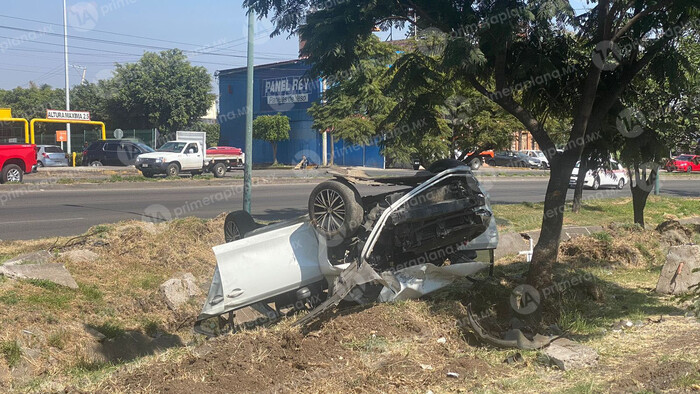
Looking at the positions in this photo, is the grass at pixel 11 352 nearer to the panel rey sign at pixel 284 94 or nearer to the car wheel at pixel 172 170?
the car wheel at pixel 172 170

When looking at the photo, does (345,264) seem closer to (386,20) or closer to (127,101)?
(386,20)

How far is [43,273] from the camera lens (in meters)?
8.90

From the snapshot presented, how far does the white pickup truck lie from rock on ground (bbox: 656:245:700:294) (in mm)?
23772

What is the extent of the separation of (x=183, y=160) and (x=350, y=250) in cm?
2425

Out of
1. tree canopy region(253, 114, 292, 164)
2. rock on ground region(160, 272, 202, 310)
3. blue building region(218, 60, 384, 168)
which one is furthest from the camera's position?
blue building region(218, 60, 384, 168)

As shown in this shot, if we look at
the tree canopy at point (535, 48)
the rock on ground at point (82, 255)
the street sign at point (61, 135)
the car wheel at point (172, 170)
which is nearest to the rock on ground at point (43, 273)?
the rock on ground at point (82, 255)

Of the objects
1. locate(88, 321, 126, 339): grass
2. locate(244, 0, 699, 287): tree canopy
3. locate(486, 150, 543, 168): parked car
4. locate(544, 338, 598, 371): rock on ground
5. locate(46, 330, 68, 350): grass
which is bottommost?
locate(88, 321, 126, 339): grass

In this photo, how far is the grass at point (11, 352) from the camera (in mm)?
6851

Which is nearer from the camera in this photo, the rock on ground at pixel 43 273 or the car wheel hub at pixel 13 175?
the rock on ground at pixel 43 273

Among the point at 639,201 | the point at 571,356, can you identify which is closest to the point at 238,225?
the point at 571,356

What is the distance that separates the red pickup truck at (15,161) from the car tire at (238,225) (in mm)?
17367

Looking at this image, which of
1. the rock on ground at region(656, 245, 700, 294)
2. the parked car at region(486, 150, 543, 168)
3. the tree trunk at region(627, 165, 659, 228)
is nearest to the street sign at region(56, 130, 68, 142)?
the parked car at region(486, 150, 543, 168)

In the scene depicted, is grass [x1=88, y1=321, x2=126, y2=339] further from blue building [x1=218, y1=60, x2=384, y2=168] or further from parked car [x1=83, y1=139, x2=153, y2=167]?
blue building [x1=218, y1=60, x2=384, y2=168]

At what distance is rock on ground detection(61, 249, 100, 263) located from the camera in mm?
10141
